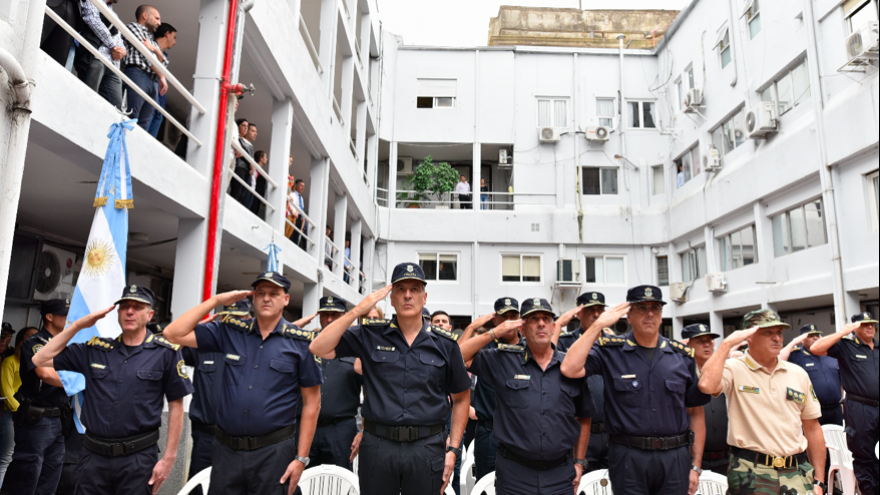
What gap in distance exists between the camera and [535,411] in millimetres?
3971

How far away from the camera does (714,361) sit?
404 cm

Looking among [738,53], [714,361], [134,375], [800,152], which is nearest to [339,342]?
[134,375]

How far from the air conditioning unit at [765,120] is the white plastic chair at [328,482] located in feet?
44.9

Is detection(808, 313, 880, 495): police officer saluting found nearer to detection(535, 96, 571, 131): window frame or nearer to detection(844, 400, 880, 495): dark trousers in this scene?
detection(844, 400, 880, 495): dark trousers

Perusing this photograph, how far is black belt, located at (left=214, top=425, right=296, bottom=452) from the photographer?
3666 millimetres

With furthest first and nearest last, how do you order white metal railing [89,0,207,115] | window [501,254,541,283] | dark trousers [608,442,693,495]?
window [501,254,541,283] < white metal railing [89,0,207,115] < dark trousers [608,442,693,495]

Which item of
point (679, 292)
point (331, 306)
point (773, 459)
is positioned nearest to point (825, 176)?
point (679, 292)

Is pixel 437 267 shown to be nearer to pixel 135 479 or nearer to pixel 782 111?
pixel 782 111

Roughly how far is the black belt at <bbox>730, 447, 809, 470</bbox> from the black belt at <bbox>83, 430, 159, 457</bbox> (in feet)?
14.0

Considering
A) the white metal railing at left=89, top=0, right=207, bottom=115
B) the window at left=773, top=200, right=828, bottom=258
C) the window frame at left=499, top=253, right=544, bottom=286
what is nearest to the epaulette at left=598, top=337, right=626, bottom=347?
the white metal railing at left=89, top=0, right=207, bottom=115

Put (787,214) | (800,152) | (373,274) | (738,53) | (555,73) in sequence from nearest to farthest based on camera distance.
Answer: (800,152), (787,214), (738,53), (373,274), (555,73)

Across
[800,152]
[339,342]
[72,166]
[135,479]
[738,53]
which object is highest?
[738,53]

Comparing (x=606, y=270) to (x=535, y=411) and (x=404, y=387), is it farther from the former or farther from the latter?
(x=404, y=387)

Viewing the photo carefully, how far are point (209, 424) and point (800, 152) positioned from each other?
523 inches
